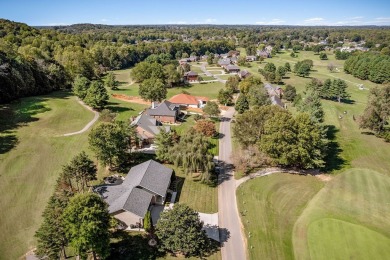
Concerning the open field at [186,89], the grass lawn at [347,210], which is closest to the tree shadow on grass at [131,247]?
the grass lawn at [347,210]

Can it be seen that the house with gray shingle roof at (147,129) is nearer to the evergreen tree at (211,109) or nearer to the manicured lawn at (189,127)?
the manicured lawn at (189,127)

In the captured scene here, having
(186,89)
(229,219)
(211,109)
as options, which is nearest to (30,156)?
(229,219)

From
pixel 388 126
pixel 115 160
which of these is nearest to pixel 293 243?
pixel 115 160

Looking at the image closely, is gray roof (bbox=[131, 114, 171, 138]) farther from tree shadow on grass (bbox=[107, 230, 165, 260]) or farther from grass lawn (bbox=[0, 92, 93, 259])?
tree shadow on grass (bbox=[107, 230, 165, 260])

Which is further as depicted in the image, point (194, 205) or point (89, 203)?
point (194, 205)

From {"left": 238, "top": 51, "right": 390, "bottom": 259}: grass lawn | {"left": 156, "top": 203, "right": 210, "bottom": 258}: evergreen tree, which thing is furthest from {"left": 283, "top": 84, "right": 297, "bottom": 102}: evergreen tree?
{"left": 156, "top": 203, "right": 210, "bottom": 258}: evergreen tree

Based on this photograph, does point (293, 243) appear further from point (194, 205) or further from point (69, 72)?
point (69, 72)
